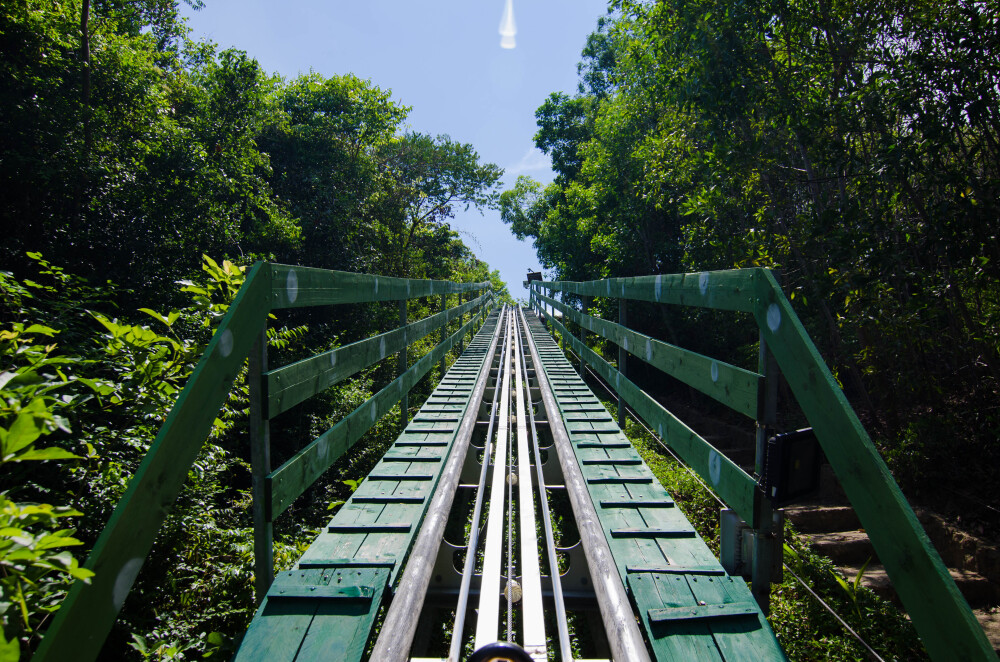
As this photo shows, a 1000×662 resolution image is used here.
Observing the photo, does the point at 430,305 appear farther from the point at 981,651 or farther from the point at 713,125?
the point at 981,651

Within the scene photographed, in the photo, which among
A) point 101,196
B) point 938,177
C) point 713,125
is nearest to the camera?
point 938,177

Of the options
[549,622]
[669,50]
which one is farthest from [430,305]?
[549,622]

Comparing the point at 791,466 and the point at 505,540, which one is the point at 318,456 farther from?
the point at 791,466

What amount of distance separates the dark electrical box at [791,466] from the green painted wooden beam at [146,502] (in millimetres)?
1402

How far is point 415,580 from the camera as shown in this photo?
1749 mm

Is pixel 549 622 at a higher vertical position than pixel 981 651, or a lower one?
lower

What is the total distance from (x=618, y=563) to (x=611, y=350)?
7944mm

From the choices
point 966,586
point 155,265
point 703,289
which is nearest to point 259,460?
point 703,289

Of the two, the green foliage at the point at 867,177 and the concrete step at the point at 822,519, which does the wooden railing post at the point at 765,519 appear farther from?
the concrete step at the point at 822,519

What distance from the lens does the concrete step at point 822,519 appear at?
5285 millimetres

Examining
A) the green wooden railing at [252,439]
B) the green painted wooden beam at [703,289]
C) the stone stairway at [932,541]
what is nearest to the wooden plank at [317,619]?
the green wooden railing at [252,439]

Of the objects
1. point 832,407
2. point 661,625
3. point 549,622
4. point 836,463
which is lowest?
point 549,622

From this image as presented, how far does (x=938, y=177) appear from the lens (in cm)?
411

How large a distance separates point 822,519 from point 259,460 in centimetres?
542
